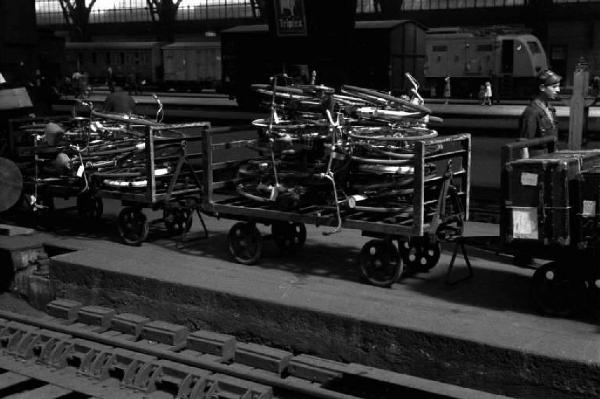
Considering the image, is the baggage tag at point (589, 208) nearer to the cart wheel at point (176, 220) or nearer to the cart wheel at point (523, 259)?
the cart wheel at point (523, 259)

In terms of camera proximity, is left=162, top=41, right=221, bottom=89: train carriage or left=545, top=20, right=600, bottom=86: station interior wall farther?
left=162, top=41, right=221, bottom=89: train carriage

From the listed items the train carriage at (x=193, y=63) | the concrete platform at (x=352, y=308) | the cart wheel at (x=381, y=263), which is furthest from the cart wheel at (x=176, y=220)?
the train carriage at (x=193, y=63)

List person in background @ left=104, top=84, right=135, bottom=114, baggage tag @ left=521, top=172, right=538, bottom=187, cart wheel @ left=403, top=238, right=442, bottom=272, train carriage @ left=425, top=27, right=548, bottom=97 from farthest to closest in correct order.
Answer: train carriage @ left=425, top=27, right=548, bottom=97 → person in background @ left=104, top=84, right=135, bottom=114 → cart wheel @ left=403, top=238, right=442, bottom=272 → baggage tag @ left=521, top=172, right=538, bottom=187

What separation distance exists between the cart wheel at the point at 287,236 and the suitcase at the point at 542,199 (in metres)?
3.09

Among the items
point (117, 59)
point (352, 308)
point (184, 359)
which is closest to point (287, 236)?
point (352, 308)

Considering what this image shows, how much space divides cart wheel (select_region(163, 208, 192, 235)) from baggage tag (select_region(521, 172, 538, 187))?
4962mm

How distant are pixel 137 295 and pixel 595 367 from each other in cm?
468

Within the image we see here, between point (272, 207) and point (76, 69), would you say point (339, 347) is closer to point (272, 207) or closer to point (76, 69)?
point (272, 207)

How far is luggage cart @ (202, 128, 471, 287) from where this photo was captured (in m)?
7.30

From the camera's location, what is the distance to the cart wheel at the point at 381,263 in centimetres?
755

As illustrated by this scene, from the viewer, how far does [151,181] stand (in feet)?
29.9

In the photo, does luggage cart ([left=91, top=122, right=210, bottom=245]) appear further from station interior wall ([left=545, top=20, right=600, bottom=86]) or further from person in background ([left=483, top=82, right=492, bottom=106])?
station interior wall ([left=545, top=20, right=600, bottom=86])

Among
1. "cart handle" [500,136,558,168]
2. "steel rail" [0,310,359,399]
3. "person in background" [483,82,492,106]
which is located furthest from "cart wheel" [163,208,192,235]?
"person in background" [483,82,492,106]

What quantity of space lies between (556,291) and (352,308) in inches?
68.0
